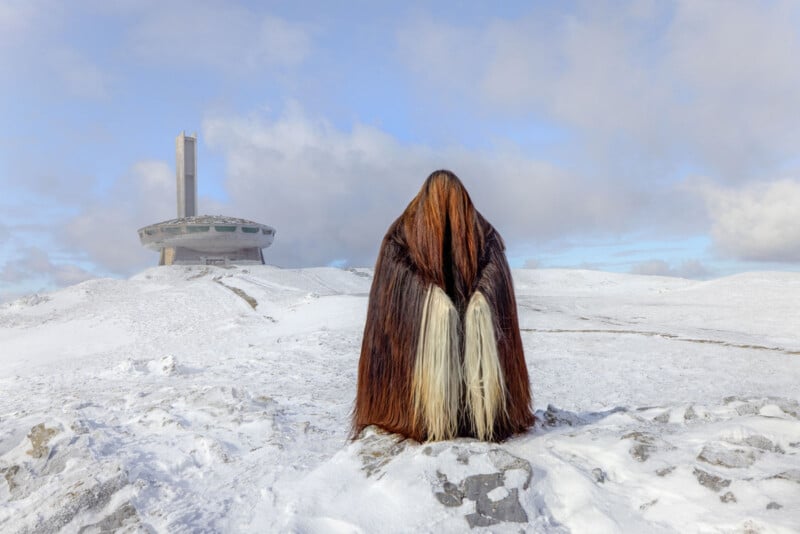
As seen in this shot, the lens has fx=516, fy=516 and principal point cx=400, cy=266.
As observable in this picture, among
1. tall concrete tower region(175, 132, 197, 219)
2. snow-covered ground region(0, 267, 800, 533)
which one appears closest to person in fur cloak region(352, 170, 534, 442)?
snow-covered ground region(0, 267, 800, 533)

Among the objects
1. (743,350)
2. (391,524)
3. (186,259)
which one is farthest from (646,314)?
(186,259)

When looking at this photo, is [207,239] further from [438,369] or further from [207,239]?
[438,369]

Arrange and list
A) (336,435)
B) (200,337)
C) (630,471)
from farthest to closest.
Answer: (200,337), (336,435), (630,471)

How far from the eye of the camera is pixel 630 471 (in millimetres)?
2475

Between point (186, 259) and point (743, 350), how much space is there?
1330 inches

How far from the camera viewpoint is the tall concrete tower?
39906 mm

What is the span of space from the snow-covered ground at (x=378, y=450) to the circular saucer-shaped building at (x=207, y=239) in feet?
84.3

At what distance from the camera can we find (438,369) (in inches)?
114

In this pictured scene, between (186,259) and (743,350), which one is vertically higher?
(186,259)

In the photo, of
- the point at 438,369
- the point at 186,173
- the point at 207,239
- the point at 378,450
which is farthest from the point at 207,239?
the point at 438,369

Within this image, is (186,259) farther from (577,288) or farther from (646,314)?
(646,314)

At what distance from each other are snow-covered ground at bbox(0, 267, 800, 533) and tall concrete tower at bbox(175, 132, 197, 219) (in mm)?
32604

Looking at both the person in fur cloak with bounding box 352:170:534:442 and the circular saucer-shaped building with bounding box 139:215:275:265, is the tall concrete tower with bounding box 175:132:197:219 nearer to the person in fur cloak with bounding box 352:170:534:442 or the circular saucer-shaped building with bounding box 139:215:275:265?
the circular saucer-shaped building with bounding box 139:215:275:265

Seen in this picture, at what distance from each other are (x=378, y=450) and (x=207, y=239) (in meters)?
34.6
